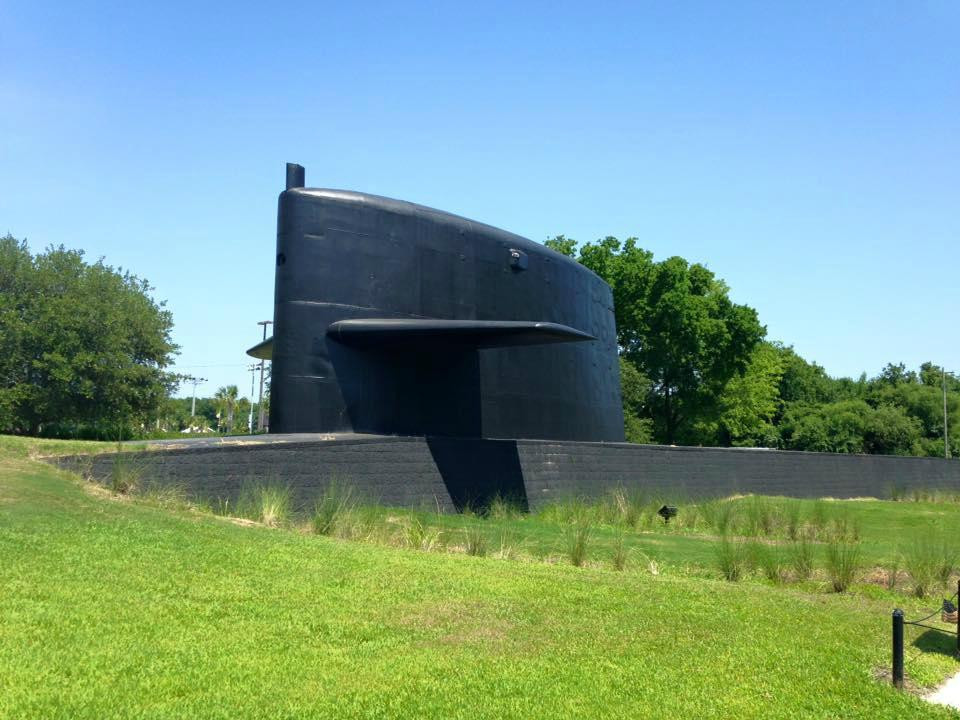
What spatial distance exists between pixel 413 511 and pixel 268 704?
890 centimetres

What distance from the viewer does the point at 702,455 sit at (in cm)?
2388

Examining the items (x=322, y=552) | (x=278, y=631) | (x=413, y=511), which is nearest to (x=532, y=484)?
(x=413, y=511)

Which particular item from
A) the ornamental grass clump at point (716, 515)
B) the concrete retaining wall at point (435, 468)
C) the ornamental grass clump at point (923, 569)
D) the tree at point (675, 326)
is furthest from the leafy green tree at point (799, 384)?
the ornamental grass clump at point (923, 569)

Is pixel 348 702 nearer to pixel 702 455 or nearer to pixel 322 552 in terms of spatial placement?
pixel 322 552

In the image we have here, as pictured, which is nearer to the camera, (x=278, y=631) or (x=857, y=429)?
(x=278, y=631)

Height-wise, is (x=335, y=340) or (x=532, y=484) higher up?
(x=335, y=340)

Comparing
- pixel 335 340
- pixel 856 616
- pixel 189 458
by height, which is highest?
pixel 335 340

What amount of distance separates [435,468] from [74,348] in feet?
74.6

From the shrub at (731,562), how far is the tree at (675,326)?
35396mm

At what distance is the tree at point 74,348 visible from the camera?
32.0 metres

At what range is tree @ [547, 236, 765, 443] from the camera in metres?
47.6

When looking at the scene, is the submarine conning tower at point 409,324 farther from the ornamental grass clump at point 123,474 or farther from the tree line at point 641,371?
the tree line at point 641,371

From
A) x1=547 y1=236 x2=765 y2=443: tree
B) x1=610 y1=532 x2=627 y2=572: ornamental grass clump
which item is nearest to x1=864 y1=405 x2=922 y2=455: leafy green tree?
x1=547 y1=236 x2=765 y2=443: tree

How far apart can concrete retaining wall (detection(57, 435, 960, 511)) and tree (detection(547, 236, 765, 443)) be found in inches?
888
